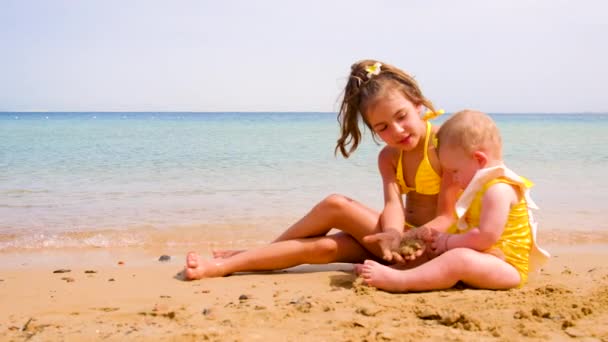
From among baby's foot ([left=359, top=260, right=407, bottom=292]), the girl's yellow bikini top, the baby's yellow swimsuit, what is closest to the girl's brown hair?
the girl's yellow bikini top

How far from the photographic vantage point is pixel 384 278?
3.14m

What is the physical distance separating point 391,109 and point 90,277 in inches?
82.5

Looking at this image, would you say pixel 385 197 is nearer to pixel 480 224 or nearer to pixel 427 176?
pixel 427 176

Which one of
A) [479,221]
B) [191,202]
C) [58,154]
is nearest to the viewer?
[479,221]

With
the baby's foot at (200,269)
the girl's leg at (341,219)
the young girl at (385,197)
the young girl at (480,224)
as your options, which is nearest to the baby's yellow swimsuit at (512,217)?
the young girl at (480,224)

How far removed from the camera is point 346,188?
793cm

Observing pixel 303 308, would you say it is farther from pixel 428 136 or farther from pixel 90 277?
pixel 90 277

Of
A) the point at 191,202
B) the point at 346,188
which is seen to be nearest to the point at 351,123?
the point at 191,202

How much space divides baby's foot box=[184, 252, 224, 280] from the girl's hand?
97 centimetres

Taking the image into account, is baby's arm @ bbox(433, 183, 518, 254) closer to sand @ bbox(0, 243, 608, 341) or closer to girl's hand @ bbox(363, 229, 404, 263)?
sand @ bbox(0, 243, 608, 341)

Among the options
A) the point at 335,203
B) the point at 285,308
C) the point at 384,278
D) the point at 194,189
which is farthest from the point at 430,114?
the point at 194,189

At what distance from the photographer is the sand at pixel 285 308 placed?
2477 mm

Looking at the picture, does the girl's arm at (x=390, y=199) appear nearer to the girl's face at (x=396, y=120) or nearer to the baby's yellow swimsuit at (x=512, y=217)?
the girl's face at (x=396, y=120)

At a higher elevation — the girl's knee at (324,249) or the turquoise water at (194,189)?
the girl's knee at (324,249)
